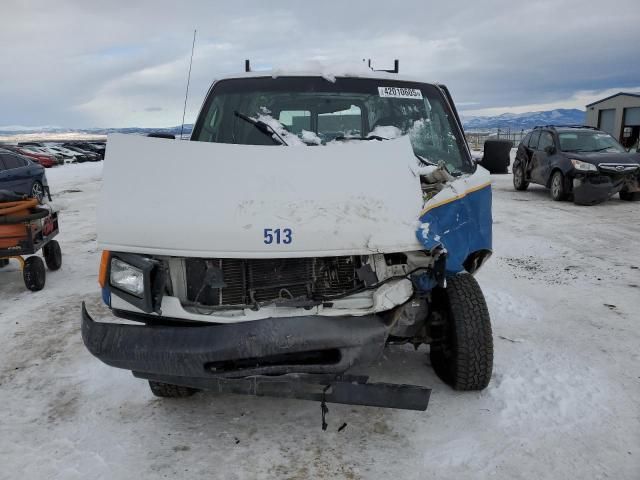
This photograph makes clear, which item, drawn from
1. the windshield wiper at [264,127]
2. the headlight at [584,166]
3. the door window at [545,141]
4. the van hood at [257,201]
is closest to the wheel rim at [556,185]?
the headlight at [584,166]

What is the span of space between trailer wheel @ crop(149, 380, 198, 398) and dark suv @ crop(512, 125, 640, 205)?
10284 mm

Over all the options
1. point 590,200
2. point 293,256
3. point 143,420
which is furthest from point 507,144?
point 590,200

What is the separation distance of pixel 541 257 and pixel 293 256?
211 inches

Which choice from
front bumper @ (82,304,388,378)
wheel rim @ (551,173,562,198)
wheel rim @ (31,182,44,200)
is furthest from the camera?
wheel rim @ (31,182,44,200)

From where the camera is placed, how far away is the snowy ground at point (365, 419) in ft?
9.00

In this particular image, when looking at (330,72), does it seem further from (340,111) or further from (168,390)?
(168,390)

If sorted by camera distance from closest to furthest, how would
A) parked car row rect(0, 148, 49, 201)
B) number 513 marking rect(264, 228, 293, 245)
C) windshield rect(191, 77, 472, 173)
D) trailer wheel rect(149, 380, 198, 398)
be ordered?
number 513 marking rect(264, 228, 293, 245) → trailer wheel rect(149, 380, 198, 398) → windshield rect(191, 77, 472, 173) → parked car row rect(0, 148, 49, 201)

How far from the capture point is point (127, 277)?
2.79m

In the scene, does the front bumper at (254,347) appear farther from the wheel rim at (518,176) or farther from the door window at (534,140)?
the wheel rim at (518,176)

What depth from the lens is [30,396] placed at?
3541 mm

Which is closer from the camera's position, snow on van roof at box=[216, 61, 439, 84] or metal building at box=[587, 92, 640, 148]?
snow on van roof at box=[216, 61, 439, 84]

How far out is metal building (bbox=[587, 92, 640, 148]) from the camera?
27562 mm

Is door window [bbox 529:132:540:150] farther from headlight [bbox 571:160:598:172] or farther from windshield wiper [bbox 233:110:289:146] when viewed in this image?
windshield wiper [bbox 233:110:289:146]

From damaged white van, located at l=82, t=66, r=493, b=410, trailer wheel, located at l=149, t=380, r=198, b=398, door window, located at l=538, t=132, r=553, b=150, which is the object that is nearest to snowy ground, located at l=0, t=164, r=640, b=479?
trailer wheel, located at l=149, t=380, r=198, b=398
